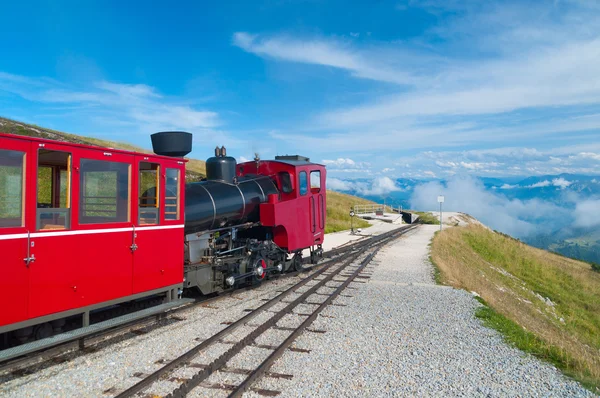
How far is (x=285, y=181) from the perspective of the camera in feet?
42.2

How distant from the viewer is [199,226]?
9.41m

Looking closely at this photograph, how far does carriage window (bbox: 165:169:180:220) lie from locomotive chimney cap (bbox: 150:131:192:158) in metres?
0.93

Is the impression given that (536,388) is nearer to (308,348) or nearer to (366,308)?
(308,348)

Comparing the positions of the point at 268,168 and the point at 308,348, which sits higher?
the point at 268,168

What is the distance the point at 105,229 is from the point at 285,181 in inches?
271

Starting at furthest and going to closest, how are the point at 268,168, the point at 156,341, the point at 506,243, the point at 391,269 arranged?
the point at 506,243 < the point at 391,269 < the point at 268,168 < the point at 156,341

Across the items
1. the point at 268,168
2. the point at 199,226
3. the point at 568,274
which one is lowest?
the point at 568,274

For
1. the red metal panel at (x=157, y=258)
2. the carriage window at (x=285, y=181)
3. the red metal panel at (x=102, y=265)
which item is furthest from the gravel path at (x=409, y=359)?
the carriage window at (x=285, y=181)

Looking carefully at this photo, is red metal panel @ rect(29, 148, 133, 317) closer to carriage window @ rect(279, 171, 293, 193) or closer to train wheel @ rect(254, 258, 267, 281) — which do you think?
train wheel @ rect(254, 258, 267, 281)

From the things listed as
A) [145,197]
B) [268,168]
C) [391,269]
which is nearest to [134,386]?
[145,197]

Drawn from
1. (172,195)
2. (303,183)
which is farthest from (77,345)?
(303,183)

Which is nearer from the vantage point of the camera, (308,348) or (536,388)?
(536,388)

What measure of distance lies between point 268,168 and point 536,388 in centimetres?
917

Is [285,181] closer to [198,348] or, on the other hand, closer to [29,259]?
[198,348]
